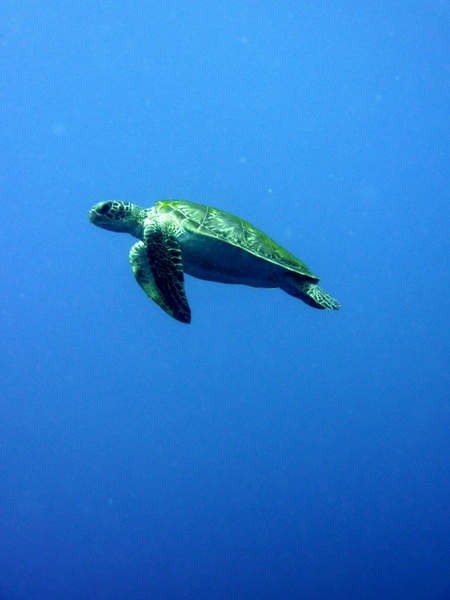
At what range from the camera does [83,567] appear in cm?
2547

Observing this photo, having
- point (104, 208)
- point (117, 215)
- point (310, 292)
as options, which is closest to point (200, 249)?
point (117, 215)

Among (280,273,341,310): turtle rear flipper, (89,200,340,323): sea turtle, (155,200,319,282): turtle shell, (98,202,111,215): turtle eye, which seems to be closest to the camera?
(89,200,340,323): sea turtle

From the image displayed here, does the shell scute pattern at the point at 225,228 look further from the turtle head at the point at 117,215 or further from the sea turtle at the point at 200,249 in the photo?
the turtle head at the point at 117,215

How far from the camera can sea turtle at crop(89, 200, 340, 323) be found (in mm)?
6797

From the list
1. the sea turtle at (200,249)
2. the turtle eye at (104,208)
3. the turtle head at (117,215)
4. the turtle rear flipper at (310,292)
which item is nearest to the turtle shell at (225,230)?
the sea turtle at (200,249)

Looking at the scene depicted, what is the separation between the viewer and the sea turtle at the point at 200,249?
22.3ft

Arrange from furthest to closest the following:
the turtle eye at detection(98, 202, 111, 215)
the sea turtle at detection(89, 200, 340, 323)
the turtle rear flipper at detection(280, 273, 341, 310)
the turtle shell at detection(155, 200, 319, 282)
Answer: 1. the turtle rear flipper at detection(280, 273, 341, 310)
2. the turtle eye at detection(98, 202, 111, 215)
3. the turtle shell at detection(155, 200, 319, 282)
4. the sea turtle at detection(89, 200, 340, 323)

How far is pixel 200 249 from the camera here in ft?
23.6

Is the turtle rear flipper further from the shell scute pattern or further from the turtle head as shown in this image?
the turtle head

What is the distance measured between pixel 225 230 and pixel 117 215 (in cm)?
172

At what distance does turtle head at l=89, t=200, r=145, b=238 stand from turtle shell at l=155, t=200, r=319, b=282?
0.39 metres

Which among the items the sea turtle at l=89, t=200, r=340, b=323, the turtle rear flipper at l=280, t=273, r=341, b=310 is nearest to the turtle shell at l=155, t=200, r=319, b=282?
the sea turtle at l=89, t=200, r=340, b=323

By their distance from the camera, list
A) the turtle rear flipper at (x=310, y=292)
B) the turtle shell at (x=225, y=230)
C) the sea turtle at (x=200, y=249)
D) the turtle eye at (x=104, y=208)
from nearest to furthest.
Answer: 1. the sea turtle at (x=200, y=249)
2. the turtle shell at (x=225, y=230)
3. the turtle eye at (x=104, y=208)
4. the turtle rear flipper at (x=310, y=292)

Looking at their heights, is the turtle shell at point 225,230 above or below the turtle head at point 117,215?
above
